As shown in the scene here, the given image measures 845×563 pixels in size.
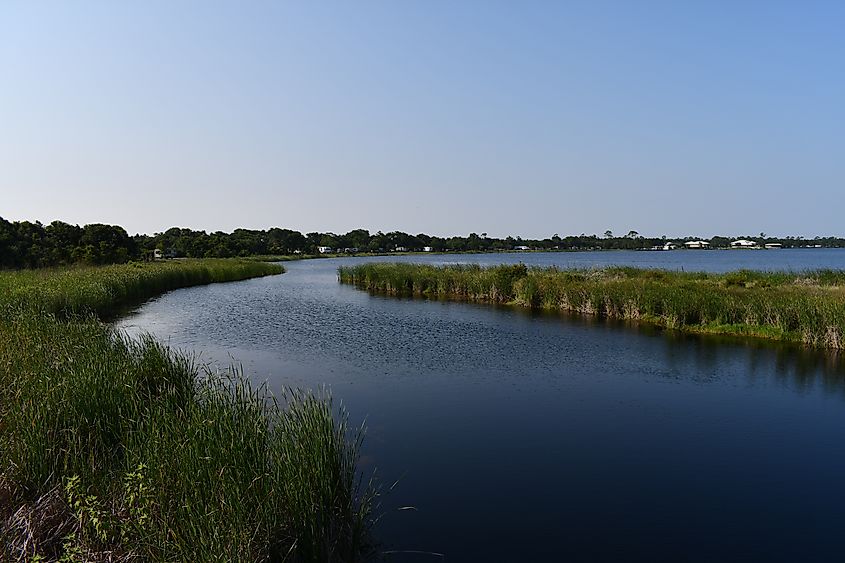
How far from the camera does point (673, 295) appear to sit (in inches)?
997

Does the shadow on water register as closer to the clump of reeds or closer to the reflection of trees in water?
the reflection of trees in water

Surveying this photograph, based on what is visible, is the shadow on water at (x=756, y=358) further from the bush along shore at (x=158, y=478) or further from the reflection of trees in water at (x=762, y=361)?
the bush along shore at (x=158, y=478)

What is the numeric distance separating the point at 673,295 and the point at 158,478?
24.2 meters

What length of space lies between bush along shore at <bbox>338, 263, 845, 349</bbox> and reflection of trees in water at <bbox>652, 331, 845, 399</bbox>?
1248 mm

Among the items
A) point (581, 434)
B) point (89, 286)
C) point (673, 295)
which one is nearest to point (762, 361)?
point (673, 295)

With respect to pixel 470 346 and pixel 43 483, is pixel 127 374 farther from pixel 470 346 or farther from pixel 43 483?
pixel 470 346

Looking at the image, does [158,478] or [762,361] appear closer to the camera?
[158,478]

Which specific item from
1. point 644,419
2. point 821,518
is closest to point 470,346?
point 644,419

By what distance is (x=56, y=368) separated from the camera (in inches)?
A: 343

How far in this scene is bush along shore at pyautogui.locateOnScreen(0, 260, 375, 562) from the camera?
5.05 metres

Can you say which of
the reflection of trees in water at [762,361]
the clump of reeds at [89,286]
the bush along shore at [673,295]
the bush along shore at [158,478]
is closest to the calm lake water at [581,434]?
the reflection of trees in water at [762,361]

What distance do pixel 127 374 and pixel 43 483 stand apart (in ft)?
9.71

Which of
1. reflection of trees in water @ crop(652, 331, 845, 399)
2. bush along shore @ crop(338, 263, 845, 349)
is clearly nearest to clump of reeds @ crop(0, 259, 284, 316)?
bush along shore @ crop(338, 263, 845, 349)

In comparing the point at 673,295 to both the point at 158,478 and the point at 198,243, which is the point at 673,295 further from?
the point at 198,243
